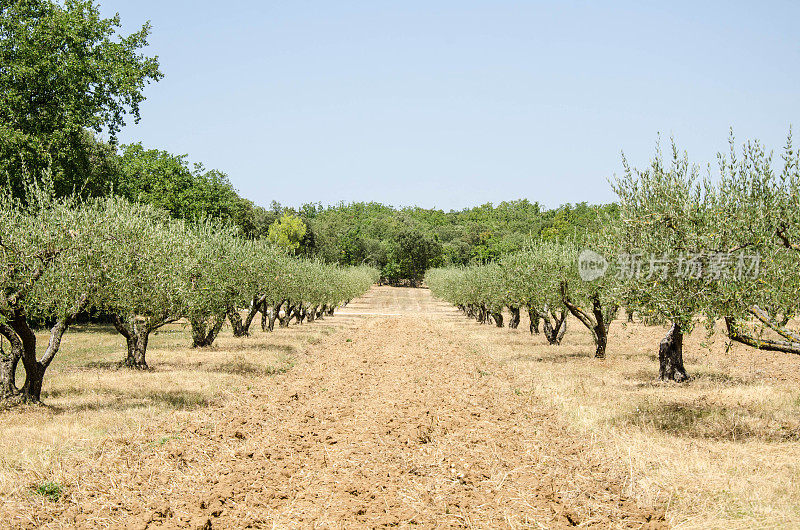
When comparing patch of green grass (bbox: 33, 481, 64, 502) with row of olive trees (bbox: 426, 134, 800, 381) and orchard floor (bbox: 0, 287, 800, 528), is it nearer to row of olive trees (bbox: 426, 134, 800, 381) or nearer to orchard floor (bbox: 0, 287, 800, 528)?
orchard floor (bbox: 0, 287, 800, 528)

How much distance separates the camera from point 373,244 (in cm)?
15262

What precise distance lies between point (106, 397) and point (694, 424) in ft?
55.0

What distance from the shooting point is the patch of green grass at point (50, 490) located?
9.57 m

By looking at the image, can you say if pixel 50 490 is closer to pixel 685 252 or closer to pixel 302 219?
pixel 685 252

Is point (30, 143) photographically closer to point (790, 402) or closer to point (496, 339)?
point (496, 339)

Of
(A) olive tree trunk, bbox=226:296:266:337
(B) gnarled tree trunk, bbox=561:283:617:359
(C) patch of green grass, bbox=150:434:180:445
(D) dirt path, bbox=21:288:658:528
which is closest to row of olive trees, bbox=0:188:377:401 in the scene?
(D) dirt path, bbox=21:288:658:528

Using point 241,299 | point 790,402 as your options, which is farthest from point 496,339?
point 790,402

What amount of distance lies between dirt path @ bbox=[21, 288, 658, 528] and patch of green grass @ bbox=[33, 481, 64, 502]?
0.22 metres

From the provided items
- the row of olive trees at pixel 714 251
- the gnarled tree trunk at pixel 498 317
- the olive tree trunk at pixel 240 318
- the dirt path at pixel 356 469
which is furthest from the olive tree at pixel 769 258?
the gnarled tree trunk at pixel 498 317

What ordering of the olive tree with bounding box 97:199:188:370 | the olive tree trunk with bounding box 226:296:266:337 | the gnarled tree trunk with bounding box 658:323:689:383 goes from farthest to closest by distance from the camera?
the olive tree trunk with bounding box 226:296:266:337 → the gnarled tree trunk with bounding box 658:323:689:383 → the olive tree with bounding box 97:199:188:370

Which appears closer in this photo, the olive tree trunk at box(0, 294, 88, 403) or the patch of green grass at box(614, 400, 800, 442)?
the patch of green grass at box(614, 400, 800, 442)

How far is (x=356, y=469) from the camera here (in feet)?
36.2

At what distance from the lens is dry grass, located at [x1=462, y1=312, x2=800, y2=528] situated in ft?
32.2

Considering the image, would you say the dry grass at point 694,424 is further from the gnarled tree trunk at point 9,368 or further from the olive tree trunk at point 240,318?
the olive tree trunk at point 240,318
